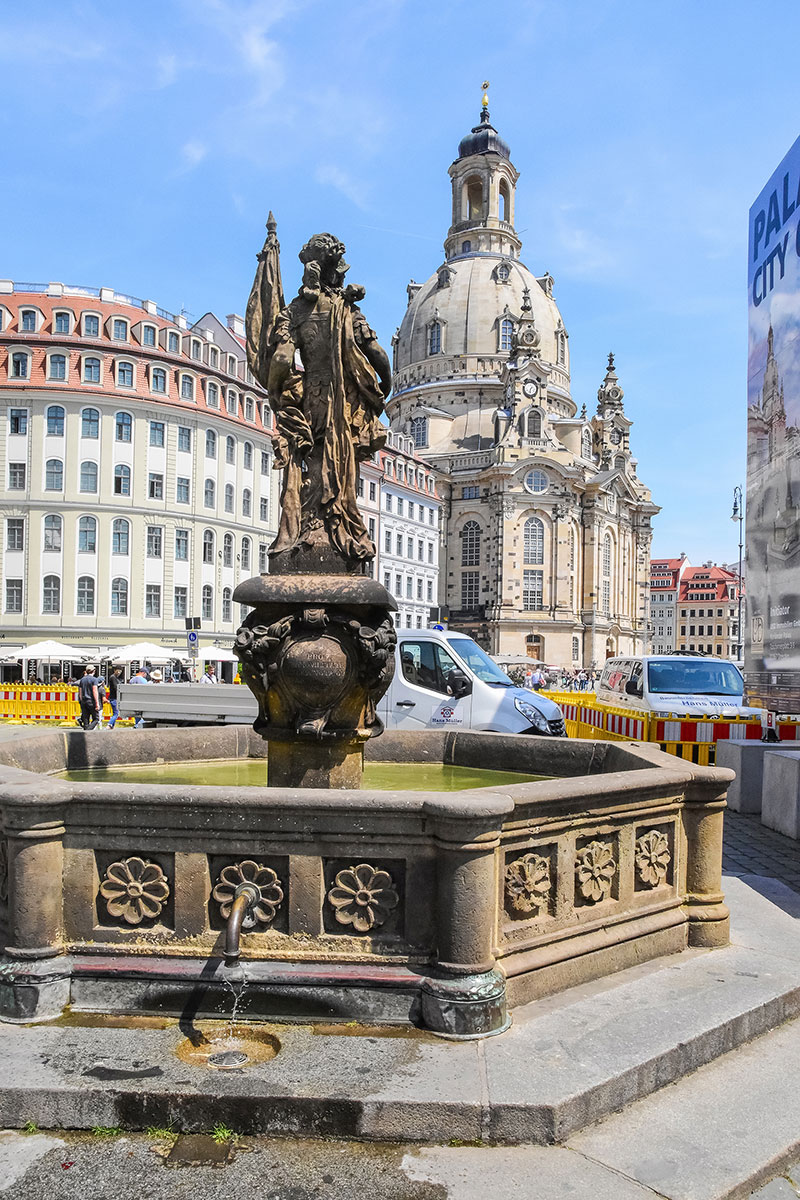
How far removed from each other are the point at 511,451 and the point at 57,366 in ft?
178

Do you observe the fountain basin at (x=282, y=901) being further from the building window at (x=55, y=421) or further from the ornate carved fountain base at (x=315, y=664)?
the building window at (x=55, y=421)

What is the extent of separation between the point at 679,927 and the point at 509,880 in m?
1.46

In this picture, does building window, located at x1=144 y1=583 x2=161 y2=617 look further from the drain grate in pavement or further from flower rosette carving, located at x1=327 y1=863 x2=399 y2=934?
the drain grate in pavement

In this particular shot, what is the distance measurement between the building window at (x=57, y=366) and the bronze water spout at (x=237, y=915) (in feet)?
143

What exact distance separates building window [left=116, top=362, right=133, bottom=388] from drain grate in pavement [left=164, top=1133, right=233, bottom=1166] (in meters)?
44.4

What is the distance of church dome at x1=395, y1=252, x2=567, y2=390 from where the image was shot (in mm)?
102250

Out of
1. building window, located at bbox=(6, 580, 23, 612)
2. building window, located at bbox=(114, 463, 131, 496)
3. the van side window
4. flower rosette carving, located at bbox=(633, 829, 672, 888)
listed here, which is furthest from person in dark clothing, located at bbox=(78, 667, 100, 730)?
building window, located at bbox=(114, 463, 131, 496)

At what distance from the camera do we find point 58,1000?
4.47m

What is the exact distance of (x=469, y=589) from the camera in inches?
3733

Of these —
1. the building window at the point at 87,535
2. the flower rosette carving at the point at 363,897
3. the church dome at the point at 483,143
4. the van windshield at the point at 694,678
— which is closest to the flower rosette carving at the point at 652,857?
the flower rosette carving at the point at 363,897

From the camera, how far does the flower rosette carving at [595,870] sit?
5.07 metres

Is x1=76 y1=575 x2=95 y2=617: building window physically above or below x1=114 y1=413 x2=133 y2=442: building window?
below

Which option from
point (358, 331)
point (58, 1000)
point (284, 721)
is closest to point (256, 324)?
point (358, 331)

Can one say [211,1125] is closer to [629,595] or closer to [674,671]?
[674,671]
